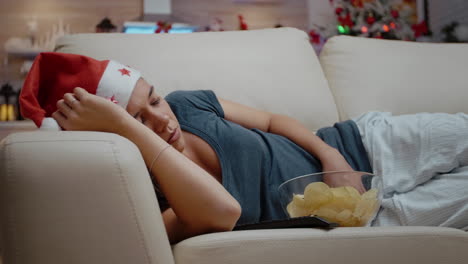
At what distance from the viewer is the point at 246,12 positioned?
431cm

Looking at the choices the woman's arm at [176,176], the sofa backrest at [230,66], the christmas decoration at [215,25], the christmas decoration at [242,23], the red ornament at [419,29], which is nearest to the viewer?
the woman's arm at [176,176]

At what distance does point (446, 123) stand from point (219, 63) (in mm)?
693

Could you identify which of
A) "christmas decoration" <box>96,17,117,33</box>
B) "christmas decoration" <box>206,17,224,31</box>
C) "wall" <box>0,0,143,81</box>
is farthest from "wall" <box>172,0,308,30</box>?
"christmas decoration" <box>96,17,117,33</box>

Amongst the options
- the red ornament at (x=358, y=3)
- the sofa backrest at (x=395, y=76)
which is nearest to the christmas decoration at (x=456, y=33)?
the red ornament at (x=358, y=3)

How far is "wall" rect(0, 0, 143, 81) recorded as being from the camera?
153 inches

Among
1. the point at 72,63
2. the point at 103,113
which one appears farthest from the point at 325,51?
the point at 103,113

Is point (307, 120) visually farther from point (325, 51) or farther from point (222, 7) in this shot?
point (222, 7)

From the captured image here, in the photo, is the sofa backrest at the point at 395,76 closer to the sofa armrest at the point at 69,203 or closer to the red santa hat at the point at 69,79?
the red santa hat at the point at 69,79

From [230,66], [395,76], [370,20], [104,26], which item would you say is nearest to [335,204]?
[230,66]

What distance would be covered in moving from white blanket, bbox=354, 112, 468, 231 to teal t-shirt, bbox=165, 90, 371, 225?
7 cm

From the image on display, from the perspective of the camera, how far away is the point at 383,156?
1377mm

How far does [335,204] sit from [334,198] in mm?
14

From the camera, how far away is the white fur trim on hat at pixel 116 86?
117 cm

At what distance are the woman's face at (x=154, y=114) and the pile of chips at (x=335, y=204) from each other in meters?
0.33
